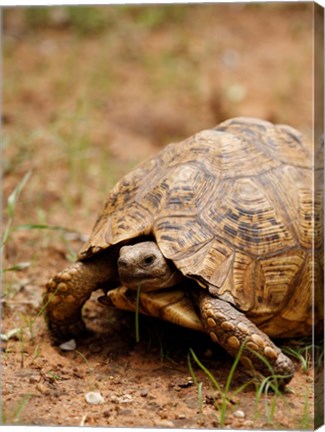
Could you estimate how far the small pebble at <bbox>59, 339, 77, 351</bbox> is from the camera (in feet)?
11.2

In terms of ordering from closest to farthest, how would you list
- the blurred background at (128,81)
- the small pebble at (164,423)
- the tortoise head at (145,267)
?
the small pebble at (164,423)
the tortoise head at (145,267)
the blurred background at (128,81)

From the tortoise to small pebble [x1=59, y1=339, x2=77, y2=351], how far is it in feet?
0.16

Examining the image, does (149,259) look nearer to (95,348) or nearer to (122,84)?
(95,348)

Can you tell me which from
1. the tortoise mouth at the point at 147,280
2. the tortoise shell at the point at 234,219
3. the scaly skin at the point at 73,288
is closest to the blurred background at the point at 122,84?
the scaly skin at the point at 73,288

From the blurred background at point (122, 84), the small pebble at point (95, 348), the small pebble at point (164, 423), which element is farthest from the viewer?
the blurred background at point (122, 84)

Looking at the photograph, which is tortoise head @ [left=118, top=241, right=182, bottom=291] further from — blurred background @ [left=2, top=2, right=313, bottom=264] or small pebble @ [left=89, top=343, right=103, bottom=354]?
blurred background @ [left=2, top=2, right=313, bottom=264]

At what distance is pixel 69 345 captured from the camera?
3.45m

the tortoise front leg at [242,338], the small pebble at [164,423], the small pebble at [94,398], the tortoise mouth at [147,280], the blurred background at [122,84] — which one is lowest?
the small pebble at [164,423]

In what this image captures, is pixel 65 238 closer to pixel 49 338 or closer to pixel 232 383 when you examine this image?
pixel 49 338

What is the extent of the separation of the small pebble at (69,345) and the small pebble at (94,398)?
598mm

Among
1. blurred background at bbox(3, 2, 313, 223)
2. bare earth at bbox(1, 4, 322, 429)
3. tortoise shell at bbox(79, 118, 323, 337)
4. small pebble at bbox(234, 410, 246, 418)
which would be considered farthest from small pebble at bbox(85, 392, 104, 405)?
blurred background at bbox(3, 2, 313, 223)

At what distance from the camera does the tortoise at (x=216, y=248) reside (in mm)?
3092

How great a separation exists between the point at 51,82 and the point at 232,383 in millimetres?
4944

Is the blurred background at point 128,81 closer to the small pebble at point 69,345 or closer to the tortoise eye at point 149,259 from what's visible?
the small pebble at point 69,345
